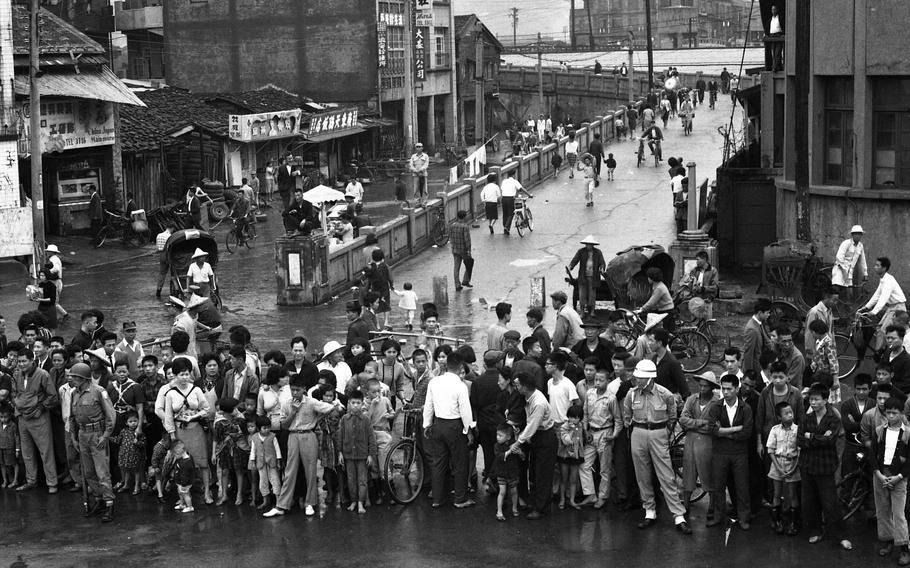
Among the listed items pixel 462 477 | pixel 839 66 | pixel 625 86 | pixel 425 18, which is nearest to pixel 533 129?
pixel 425 18

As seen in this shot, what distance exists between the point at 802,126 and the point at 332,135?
95.6 feet

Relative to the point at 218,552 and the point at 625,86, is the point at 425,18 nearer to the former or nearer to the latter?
the point at 625,86

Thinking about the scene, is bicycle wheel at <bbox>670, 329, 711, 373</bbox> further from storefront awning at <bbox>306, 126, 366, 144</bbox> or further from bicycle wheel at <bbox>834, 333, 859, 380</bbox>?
storefront awning at <bbox>306, 126, 366, 144</bbox>

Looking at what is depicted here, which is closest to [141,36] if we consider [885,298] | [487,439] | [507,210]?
[507,210]

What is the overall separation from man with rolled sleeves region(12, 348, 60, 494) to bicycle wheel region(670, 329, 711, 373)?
31.0ft

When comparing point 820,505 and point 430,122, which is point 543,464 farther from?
point 430,122

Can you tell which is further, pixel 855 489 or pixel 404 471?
pixel 404 471

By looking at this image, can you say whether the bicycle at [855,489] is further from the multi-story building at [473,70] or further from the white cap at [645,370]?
the multi-story building at [473,70]

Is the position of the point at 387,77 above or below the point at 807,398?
above

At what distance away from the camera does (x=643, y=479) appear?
535 inches

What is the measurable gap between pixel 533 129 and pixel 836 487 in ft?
191

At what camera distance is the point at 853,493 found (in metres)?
13.2

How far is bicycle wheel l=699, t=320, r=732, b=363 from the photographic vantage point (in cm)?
2092

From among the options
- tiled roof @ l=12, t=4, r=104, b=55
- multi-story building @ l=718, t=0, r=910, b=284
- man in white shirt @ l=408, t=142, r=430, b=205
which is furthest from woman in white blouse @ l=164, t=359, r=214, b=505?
man in white shirt @ l=408, t=142, r=430, b=205
